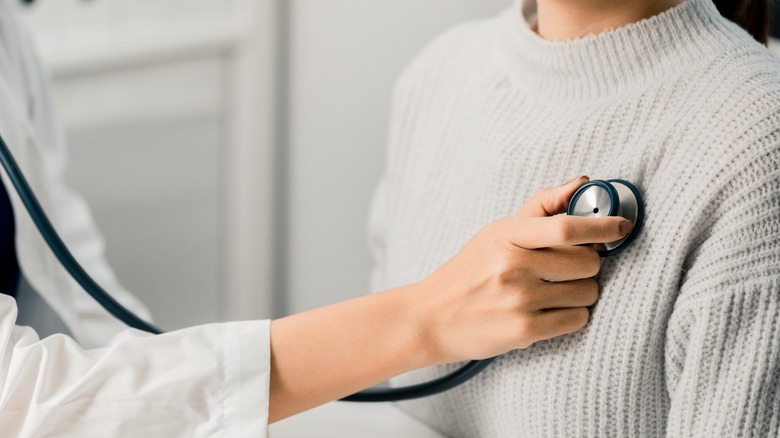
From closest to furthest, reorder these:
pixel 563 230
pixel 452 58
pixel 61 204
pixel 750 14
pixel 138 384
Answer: pixel 563 230, pixel 138 384, pixel 750 14, pixel 452 58, pixel 61 204

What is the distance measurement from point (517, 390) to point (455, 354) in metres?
0.09

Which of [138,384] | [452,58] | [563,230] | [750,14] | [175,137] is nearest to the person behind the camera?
[563,230]

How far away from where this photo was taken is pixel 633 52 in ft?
2.84

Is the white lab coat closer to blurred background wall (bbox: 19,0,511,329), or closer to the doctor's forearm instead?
the doctor's forearm

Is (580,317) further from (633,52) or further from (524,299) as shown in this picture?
(633,52)

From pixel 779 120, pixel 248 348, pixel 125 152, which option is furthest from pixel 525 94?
pixel 125 152

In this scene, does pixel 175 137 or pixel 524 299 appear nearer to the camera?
pixel 524 299

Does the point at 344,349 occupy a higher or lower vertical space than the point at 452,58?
lower

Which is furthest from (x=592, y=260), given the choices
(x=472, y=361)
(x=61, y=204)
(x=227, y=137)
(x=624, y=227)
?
(x=227, y=137)

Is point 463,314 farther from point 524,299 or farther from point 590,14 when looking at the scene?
point 590,14

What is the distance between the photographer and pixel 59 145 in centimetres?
142

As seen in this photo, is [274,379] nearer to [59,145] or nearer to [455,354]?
[455,354]

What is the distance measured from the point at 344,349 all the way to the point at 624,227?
0.30 m

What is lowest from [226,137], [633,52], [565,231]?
[226,137]
